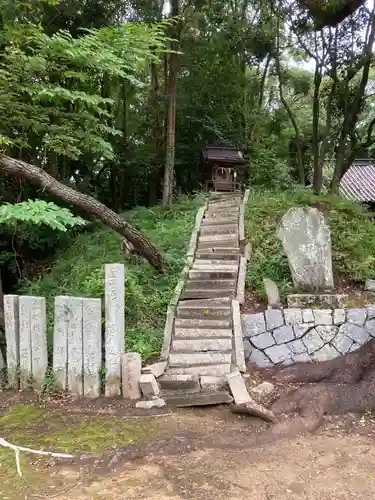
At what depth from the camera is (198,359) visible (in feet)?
18.9

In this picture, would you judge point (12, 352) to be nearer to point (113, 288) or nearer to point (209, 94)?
point (113, 288)

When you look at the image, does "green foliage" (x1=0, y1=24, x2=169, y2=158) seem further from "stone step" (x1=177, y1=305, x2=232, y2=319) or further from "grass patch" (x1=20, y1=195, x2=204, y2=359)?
"stone step" (x1=177, y1=305, x2=232, y2=319)

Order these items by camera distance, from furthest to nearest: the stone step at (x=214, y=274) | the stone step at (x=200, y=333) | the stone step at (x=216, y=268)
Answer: the stone step at (x=216, y=268), the stone step at (x=214, y=274), the stone step at (x=200, y=333)

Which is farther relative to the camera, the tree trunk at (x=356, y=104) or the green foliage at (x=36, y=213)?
the tree trunk at (x=356, y=104)

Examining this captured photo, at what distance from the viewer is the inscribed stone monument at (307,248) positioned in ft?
21.8

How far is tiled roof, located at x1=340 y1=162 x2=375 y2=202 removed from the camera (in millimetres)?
19128

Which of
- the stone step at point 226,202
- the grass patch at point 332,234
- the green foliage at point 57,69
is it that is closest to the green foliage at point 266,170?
the stone step at point 226,202

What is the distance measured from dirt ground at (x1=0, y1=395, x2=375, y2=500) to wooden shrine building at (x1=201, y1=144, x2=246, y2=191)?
998cm

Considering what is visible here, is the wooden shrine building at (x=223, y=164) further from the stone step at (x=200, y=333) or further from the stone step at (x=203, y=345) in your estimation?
the stone step at (x=203, y=345)

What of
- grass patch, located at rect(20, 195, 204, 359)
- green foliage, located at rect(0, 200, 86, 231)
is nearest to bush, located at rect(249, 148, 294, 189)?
grass patch, located at rect(20, 195, 204, 359)

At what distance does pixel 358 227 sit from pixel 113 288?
5080mm

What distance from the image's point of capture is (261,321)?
6.42 meters

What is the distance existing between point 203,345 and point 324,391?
1.66 metres

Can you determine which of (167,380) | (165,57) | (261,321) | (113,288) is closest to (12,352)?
(113,288)
